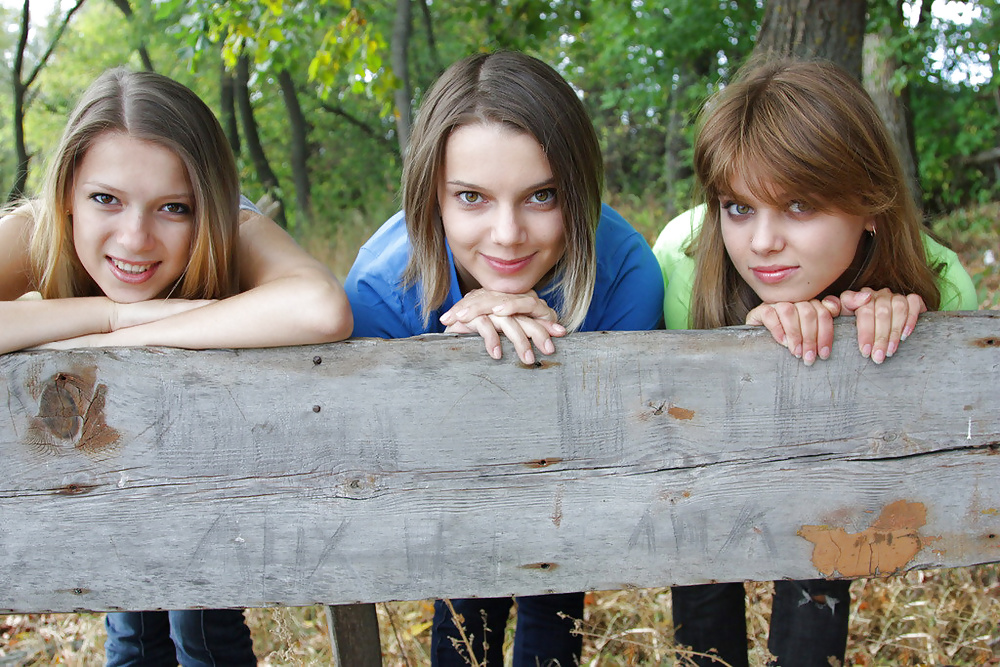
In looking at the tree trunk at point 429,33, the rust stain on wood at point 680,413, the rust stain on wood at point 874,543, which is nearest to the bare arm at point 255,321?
the rust stain on wood at point 680,413

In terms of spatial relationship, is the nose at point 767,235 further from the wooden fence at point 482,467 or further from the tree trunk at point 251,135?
the tree trunk at point 251,135

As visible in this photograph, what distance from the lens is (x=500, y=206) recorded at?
1808mm

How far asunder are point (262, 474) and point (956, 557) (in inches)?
54.5

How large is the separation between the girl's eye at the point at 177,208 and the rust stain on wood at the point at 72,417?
45 cm

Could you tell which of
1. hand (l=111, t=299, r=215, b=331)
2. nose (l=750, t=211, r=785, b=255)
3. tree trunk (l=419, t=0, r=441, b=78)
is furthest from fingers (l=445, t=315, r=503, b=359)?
tree trunk (l=419, t=0, r=441, b=78)

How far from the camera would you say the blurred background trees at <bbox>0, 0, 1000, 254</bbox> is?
4.65m

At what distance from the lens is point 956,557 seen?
1.66m

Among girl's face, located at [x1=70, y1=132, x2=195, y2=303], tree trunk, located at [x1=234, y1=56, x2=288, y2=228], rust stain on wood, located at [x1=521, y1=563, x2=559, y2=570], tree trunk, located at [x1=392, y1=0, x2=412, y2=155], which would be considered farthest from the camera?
tree trunk, located at [x1=234, y1=56, x2=288, y2=228]

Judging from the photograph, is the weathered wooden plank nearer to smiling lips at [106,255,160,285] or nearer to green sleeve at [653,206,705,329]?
smiling lips at [106,255,160,285]

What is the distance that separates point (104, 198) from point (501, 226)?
86 centimetres

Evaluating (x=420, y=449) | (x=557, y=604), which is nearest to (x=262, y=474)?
(x=420, y=449)

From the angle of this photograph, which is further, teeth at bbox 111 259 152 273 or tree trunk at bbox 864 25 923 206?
tree trunk at bbox 864 25 923 206

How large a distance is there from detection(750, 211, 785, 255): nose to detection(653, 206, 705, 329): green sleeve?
0.30 meters

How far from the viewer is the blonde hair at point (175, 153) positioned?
69.3 inches
